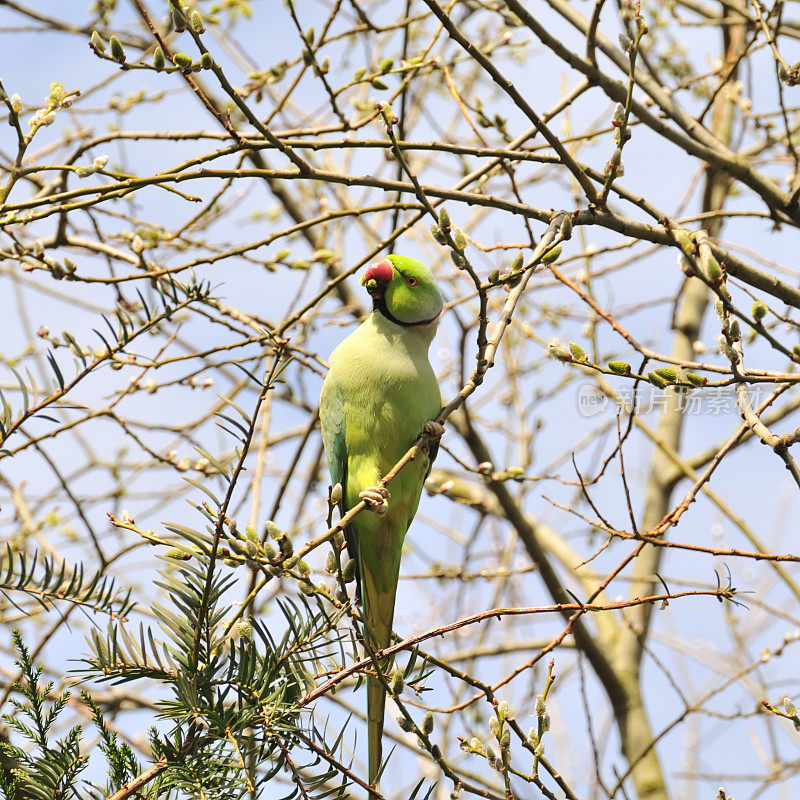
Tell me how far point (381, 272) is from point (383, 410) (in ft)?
1.54

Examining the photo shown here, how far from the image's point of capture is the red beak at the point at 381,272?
2.78 metres

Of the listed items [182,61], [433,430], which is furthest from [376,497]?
[182,61]

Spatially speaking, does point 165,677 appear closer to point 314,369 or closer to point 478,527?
point 314,369

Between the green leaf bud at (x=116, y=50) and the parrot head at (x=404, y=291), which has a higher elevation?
the parrot head at (x=404, y=291)

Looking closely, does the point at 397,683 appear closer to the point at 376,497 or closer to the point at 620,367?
the point at 376,497

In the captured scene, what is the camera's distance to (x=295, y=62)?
3422 millimetres

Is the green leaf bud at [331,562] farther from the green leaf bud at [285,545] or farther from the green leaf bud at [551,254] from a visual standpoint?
the green leaf bud at [551,254]

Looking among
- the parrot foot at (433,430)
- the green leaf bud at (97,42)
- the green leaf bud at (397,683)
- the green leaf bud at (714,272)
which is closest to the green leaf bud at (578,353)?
the green leaf bud at (714,272)

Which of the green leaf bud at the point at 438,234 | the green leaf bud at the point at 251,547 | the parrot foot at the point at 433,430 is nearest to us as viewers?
the green leaf bud at the point at 251,547

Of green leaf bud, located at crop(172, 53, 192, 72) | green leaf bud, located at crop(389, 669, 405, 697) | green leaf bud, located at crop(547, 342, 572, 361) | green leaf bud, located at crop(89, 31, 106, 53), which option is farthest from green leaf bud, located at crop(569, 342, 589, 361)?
green leaf bud, located at crop(89, 31, 106, 53)

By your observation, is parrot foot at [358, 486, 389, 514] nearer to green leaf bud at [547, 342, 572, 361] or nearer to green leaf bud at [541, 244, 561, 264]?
green leaf bud at [547, 342, 572, 361]

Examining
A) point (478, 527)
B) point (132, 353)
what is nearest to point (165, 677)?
point (132, 353)

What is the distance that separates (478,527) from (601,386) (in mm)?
1265

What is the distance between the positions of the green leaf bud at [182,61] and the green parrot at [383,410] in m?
0.97
